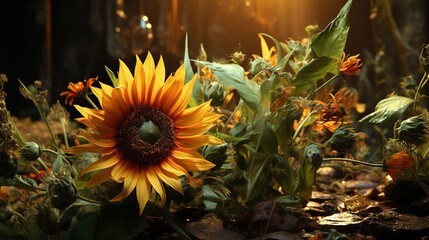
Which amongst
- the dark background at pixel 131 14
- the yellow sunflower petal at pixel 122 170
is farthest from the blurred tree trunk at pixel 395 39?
the yellow sunflower petal at pixel 122 170

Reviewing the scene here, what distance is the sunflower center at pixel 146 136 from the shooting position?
97 cm

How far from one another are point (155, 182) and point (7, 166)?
21 centimetres

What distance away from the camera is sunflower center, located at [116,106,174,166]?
97 cm

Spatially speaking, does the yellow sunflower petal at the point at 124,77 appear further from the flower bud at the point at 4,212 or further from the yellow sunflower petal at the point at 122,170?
the flower bud at the point at 4,212

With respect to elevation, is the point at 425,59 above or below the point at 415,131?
above

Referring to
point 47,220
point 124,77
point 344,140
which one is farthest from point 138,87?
point 344,140

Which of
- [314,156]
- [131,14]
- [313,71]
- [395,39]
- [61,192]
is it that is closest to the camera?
[61,192]

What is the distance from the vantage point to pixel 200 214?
1123 mm

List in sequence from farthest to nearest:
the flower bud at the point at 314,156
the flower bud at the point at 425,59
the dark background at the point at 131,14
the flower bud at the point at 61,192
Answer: the dark background at the point at 131,14, the flower bud at the point at 425,59, the flower bud at the point at 314,156, the flower bud at the point at 61,192

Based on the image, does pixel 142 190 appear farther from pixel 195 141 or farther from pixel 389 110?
pixel 389 110

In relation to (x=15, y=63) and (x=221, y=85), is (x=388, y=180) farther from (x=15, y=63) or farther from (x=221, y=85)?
(x=15, y=63)

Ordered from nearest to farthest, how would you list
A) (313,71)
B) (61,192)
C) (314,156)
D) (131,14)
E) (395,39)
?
(61,192)
(314,156)
(313,71)
(395,39)
(131,14)

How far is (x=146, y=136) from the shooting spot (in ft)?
3.24

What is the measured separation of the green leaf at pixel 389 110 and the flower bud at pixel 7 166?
59cm
